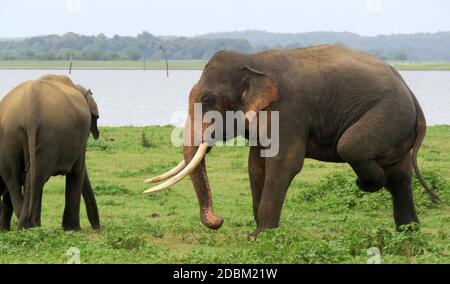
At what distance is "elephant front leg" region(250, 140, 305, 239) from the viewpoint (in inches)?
396

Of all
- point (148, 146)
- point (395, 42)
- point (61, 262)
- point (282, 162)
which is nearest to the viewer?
point (61, 262)

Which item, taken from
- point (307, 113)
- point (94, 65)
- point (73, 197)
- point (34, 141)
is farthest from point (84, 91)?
point (94, 65)

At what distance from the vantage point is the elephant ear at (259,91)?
33.1 ft

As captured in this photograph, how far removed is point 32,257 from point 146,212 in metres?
4.60

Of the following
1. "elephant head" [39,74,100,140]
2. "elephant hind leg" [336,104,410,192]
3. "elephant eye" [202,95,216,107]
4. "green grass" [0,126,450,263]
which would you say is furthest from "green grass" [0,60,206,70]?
"elephant hind leg" [336,104,410,192]

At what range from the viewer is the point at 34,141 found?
1005cm

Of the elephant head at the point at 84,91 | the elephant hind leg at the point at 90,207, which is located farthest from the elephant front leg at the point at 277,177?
the elephant head at the point at 84,91

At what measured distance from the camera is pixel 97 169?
56.2 feet

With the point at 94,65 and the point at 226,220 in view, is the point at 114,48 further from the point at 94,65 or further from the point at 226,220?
the point at 226,220

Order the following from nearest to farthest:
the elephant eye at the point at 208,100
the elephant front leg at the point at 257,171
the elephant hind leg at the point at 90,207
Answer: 1. the elephant eye at the point at 208,100
2. the elephant front leg at the point at 257,171
3. the elephant hind leg at the point at 90,207

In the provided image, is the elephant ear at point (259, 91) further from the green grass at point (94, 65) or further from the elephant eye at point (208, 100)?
the green grass at point (94, 65)

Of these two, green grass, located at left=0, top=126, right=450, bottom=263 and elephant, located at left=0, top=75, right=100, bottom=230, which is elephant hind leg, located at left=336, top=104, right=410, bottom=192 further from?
elephant, located at left=0, top=75, right=100, bottom=230

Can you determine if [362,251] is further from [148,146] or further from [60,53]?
[60,53]
